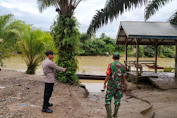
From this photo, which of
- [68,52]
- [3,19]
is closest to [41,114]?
[68,52]

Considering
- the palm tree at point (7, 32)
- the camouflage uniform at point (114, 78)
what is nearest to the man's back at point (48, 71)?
the camouflage uniform at point (114, 78)

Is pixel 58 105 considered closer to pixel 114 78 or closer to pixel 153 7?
pixel 114 78

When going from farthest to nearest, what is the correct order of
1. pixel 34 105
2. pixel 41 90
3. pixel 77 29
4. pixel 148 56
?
pixel 148 56, pixel 77 29, pixel 41 90, pixel 34 105

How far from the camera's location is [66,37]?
8.51 m

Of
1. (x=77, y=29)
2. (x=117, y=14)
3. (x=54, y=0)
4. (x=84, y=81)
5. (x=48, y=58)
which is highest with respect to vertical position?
(x=54, y=0)

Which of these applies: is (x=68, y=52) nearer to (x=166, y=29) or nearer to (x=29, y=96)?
(x=29, y=96)

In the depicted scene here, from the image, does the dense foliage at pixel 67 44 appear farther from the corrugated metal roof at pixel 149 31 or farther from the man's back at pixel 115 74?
the man's back at pixel 115 74

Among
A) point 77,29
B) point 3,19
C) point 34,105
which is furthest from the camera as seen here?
point 3,19

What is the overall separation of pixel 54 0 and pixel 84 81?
244 inches

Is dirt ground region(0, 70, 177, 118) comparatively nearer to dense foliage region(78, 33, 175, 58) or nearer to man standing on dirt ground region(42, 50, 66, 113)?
man standing on dirt ground region(42, 50, 66, 113)

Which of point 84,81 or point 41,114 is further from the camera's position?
point 84,81

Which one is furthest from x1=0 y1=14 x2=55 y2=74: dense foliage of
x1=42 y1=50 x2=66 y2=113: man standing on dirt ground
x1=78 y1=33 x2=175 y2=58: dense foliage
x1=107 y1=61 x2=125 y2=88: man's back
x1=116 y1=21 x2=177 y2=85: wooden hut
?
x1=78 y1=33 x2=175 y2=58: dense foliage

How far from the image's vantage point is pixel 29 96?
19.4 feet

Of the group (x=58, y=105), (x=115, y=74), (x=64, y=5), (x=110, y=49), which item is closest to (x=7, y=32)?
(x=64, y=5)
